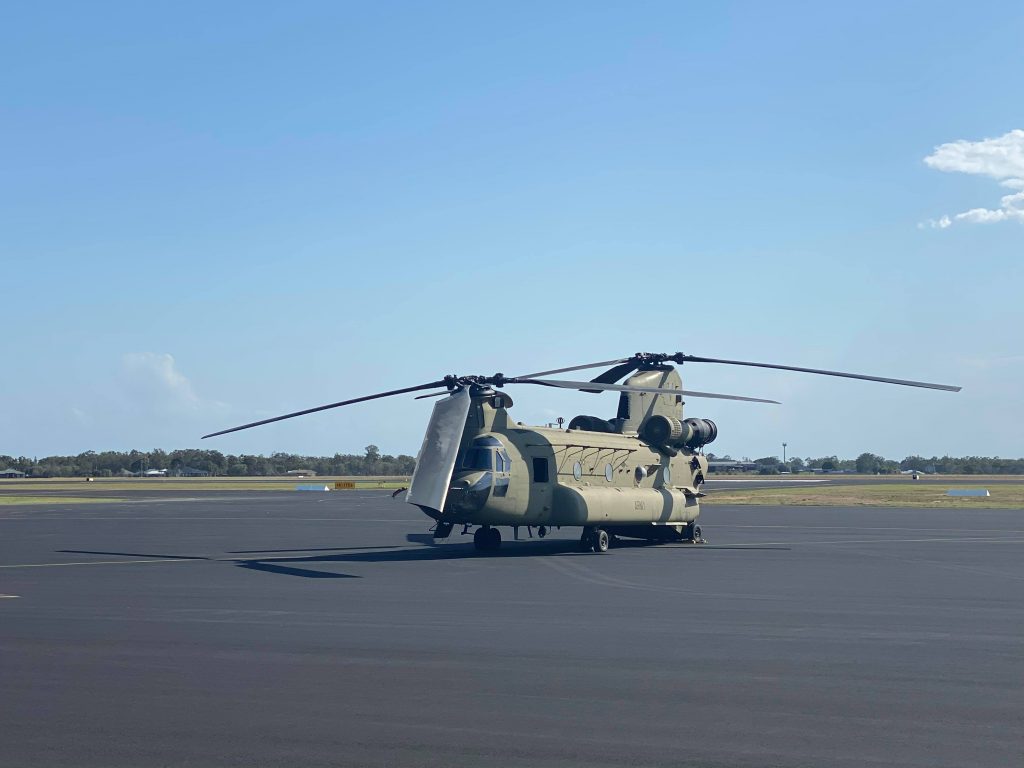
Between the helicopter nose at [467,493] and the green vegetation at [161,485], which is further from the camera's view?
the green vegetation at [161,485]

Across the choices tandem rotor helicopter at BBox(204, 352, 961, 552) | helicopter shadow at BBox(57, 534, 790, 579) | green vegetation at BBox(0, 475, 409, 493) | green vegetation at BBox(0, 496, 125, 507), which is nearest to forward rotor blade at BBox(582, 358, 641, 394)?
tandem rotor helicopter at BBox(204, 352, 961, 552)

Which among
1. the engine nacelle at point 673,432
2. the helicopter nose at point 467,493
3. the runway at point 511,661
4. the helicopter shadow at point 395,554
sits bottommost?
the helicopter shadow at point 395,554

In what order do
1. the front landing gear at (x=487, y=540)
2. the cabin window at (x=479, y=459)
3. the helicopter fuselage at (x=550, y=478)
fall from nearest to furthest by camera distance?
the helicopter fuselage at (x=550, y=478)
the cabin window at (x=479, y=459)
the front landing gear at (x=487, y=540)

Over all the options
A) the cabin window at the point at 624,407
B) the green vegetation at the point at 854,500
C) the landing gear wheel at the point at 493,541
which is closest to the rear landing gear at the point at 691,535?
the cabin window at the point at 624,407

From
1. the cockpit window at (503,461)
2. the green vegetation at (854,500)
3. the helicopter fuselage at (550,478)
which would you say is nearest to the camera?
the helicopter fuselage at (550,478)

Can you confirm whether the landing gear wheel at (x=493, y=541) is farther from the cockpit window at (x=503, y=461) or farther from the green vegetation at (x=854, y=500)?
the green vegetation at (x=854, y=500)

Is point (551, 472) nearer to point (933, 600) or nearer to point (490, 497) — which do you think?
point (490, 497)

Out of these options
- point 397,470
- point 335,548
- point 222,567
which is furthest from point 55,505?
point 397,470

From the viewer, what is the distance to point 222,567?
2531 cm

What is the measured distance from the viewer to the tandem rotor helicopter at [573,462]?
2734 centimetres

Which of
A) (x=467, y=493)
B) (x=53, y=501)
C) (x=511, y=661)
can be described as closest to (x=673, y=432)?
(x=467, y=493)

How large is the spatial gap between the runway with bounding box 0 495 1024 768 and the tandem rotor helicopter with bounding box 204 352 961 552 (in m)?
1.99

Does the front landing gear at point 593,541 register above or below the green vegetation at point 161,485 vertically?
above

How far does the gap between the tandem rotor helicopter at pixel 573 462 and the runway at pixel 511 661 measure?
6.53 feet
